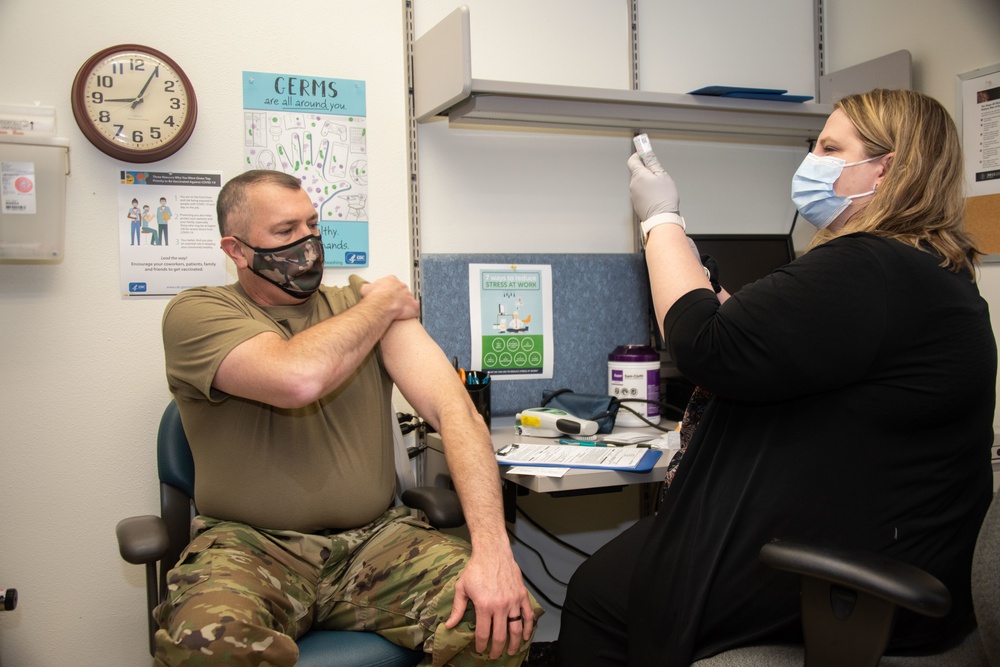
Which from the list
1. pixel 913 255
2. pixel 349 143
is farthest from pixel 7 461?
pixel 913 255

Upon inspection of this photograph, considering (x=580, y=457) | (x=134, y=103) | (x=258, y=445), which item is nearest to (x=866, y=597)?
(x=580, y=457)

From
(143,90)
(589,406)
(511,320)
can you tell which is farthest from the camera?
(511,320)

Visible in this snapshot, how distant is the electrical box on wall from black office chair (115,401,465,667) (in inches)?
19.7

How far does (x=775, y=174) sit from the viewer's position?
2510 mm

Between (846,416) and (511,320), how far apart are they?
1174 mm

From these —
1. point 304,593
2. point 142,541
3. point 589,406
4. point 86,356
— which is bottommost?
point 304,593

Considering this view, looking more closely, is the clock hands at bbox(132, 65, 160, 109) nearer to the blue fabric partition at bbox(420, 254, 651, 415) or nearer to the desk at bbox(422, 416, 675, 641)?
the blue fabric partition at bbox(420, 254, 651, 415)

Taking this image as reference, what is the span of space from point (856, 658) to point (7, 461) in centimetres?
181

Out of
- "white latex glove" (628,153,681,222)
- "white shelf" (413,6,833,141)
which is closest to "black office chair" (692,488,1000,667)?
"white latex glove" (628,153,681,222)

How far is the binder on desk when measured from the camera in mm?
1517

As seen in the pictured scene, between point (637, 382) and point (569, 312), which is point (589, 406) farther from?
point (569, 312)

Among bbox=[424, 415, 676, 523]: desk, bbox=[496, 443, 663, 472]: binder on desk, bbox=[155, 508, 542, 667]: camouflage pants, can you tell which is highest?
bbox=[496, 443, 663, 472]: binder on desk

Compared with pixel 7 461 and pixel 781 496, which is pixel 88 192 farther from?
pixel 781 496

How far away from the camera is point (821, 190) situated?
1311 mm
